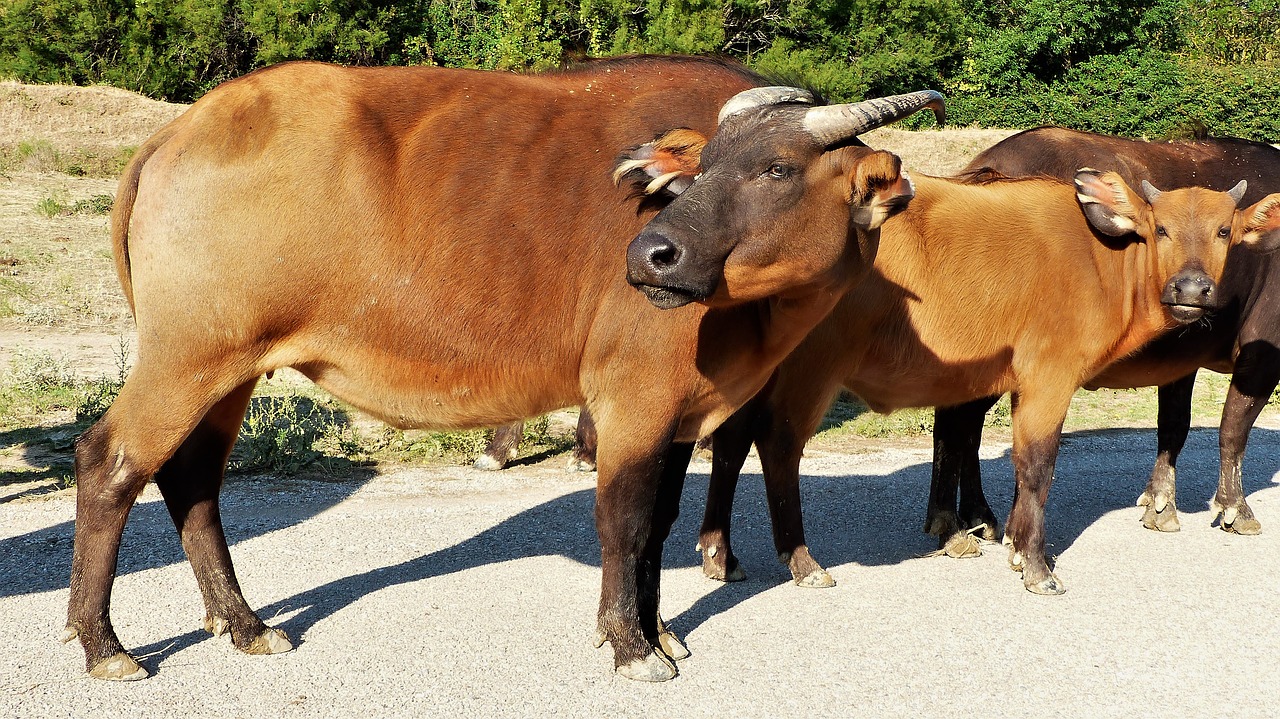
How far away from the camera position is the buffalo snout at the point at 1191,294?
654 cm

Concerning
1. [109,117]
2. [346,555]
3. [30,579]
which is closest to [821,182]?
[346,555]

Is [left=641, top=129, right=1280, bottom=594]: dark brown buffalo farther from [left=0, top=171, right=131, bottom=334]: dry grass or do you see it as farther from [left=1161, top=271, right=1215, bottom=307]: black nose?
[left=0, top=171, right=131, bottom=334]: dry grass

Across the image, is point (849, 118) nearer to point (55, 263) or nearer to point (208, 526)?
point (208, 526)

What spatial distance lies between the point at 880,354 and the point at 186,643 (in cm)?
384

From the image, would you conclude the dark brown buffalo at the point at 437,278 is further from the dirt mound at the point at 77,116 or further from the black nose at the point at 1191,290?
the dirt mound at the point at 77,116

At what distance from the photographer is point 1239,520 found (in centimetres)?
773

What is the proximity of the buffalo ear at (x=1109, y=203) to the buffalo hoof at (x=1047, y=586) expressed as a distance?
6.96ft

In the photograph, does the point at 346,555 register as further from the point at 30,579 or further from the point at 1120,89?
the point at 1120,89

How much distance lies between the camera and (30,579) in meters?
5.97

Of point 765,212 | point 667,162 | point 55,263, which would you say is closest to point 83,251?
point 55,263

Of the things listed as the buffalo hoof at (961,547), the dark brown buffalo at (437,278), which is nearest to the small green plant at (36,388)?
the dark brown buffalo at (437,278)

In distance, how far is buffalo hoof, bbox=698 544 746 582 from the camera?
640cm

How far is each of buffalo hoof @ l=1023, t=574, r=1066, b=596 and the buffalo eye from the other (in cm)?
329

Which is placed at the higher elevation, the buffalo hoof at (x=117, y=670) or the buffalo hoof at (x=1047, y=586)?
the buffalo hoof at (x=117, y=670)
